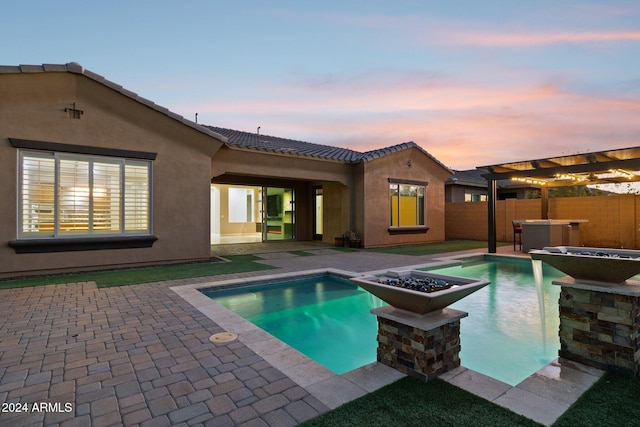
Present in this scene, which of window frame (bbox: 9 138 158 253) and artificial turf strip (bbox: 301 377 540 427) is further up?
window frame (bbox: 9 138 158 253)

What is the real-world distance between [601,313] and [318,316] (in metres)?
3.78

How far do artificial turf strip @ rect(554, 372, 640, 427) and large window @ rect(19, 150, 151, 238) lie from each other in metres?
9.07

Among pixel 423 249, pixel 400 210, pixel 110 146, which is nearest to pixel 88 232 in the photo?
pixel 110 146

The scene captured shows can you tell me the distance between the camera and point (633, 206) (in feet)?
40.7

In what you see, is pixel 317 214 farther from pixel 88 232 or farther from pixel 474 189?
pixel 474 189

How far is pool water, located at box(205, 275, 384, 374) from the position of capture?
13.9 feet

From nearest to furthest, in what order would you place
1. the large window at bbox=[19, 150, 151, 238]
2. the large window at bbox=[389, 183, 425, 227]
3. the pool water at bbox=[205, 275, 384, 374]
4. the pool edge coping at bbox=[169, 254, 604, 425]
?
the pool edge coping at bbox=[169, 254, 604, 425] < the pool water at bbox=[205, 275, 384, 374] < the large window at bbox=[19, 150, 151, 238] < the large window at bbox=[389, 183, 425, 227]

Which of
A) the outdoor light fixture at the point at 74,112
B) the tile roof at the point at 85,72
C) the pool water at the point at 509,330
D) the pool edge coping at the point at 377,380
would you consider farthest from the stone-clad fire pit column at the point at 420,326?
the outdoor light fixture at the point at 74,112

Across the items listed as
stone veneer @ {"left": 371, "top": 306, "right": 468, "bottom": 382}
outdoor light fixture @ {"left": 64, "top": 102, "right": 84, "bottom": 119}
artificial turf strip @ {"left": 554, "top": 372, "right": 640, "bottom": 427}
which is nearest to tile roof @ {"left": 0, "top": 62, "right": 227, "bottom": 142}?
outdoor light fixture @ {"left": 64, "top": 102, "right": 84, "bottom": 119}

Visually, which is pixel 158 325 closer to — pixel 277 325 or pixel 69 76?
pixel 277 325

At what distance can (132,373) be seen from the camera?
114 inches

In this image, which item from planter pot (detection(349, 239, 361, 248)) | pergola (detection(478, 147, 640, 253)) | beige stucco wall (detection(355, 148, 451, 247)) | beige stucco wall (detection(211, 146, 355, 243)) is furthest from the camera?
beige stucco wall (detection(355, 148, 451, 247))

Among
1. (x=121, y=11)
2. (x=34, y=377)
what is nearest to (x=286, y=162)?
(x=121, y=11)

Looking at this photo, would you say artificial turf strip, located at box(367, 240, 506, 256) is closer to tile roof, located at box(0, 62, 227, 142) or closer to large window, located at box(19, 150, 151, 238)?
tile roof, located at box(0, 62, 227, 142)
